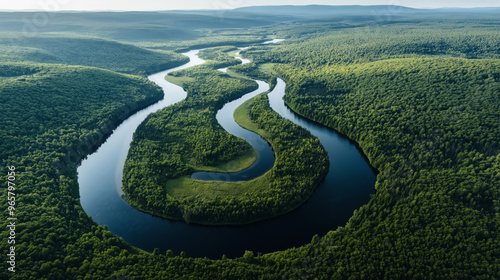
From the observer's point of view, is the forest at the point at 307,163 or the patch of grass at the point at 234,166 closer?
the forest at the point at 307,163

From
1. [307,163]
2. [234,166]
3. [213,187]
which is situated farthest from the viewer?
[234,166]

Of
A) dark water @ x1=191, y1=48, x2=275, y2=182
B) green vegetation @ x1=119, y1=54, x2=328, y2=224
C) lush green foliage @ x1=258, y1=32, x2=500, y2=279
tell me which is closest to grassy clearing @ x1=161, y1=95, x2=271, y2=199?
green vegetation @ x1=119, y1=54, x2=328, y2=224

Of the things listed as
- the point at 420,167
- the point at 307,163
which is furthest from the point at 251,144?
the point at 420,167

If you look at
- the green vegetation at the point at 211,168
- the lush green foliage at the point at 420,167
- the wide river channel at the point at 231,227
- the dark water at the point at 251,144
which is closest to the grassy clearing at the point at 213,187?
the green vegetation at the point at 211,168

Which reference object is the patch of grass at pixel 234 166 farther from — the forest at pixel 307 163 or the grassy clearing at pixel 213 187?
the forest at pixel 307 163

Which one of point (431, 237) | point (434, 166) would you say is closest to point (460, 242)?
point (431, 237)

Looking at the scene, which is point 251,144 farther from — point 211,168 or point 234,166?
point 211,168
